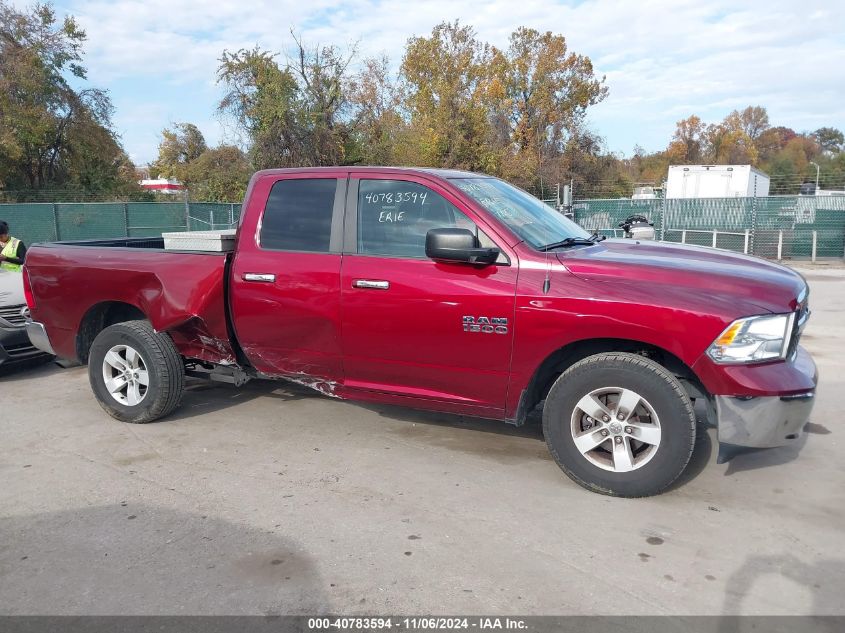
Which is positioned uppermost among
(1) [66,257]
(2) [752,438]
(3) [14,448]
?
(1) [66,257]

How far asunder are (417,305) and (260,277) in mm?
1234

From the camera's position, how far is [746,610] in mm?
2908

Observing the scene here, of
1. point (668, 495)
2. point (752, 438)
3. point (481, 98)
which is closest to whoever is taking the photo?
point (752, 438)

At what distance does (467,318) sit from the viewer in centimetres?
416

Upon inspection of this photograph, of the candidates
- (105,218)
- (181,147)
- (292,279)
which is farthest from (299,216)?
(181,147)

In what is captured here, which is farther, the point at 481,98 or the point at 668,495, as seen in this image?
the point at 481,98

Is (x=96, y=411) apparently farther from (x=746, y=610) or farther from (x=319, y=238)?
(x=746, y=610)

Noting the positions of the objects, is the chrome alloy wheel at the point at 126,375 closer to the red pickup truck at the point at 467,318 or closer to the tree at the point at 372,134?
the red pickup truck at the point at 467,318

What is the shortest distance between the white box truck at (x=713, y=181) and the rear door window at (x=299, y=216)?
22.7 metres

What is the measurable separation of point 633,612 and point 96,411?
471 cm

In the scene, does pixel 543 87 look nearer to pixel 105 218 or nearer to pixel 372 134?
pixel 372 134

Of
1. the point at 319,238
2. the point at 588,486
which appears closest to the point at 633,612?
the point at 588,486

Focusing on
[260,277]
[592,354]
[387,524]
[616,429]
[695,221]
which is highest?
[695,221]

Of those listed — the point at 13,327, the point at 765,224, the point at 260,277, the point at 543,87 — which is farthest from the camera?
the point at 543,87
